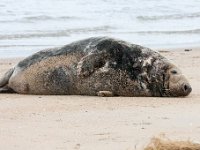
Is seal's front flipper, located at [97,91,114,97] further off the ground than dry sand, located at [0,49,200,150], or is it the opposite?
dry sand, located at [0,49,200,150]

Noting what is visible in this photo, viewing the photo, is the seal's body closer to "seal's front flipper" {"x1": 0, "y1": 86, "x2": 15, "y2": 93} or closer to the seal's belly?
the seal's belly

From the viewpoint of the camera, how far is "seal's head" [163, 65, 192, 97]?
7.22m

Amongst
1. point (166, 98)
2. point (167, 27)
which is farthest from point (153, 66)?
point (167, 27)

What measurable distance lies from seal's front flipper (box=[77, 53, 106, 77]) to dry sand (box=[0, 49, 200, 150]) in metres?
0.35

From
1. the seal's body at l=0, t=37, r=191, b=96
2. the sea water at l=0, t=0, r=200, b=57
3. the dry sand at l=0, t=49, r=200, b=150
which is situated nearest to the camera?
the dry sand at l=0, t=49, r=200, b=150

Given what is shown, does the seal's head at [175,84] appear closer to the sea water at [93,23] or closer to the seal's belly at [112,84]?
the seal's belly at [112,84]

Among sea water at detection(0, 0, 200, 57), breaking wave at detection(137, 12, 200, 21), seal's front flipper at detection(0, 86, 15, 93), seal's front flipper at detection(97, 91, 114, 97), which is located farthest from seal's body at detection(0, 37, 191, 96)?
breaking wave at detection(137, 12, 200, 21)

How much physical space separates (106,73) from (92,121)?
1866mm

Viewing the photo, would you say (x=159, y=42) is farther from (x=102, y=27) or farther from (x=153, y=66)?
(x=153, y=66)

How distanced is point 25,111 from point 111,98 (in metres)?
1.31

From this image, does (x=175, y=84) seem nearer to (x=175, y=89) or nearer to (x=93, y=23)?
(x=175, y=89)

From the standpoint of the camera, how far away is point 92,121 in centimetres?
559

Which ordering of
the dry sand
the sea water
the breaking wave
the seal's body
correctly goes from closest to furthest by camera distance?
the dry sand
the seal's body
the sea water
the breaking wave

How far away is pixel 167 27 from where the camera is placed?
1659cm
